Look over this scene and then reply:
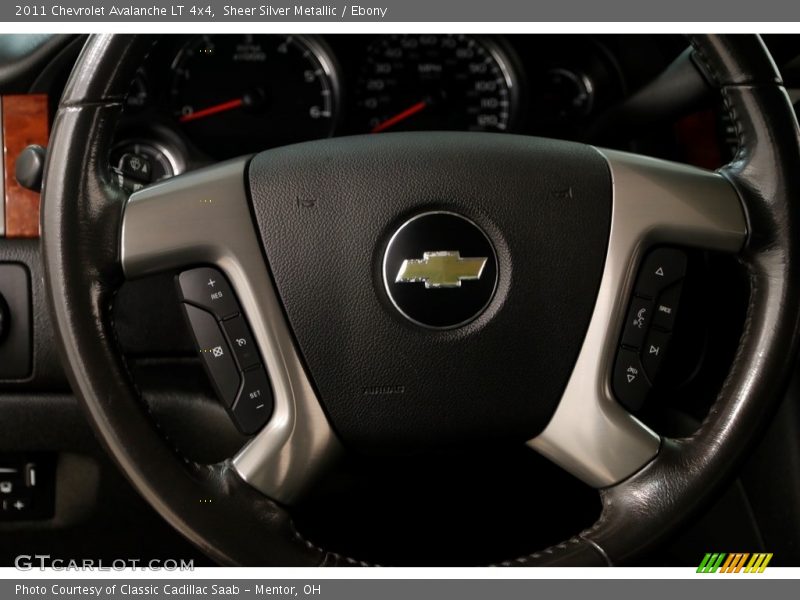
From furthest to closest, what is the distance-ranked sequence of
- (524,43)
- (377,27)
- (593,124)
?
1. (524,43)
2. (593,124)
3. (377,27)

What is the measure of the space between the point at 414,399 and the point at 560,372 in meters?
0.13

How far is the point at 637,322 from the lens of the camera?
0.88 metres

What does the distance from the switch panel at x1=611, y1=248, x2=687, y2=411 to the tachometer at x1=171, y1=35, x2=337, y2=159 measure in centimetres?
72

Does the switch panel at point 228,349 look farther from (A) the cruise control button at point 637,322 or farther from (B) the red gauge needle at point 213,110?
(B) the red gauge needle at point 213,110

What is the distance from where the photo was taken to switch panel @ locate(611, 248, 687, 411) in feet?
2.88

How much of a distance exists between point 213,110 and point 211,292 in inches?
25.5

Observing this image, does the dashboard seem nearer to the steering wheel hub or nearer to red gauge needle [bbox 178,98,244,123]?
red gauge needle [bbox 178,98,244,123]

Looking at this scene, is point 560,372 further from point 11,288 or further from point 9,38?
point 9,38

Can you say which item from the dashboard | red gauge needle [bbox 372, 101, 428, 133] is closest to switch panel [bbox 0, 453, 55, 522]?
the dashboard

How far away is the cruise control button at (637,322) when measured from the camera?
0.88 meters

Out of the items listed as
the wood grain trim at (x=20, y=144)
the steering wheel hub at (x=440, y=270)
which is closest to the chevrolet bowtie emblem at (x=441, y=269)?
the steering wheel hub at (x=440, y=270)

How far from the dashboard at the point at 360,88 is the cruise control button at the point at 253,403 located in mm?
599

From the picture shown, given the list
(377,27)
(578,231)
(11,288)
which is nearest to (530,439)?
(578,231)

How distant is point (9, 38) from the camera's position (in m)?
1.22
